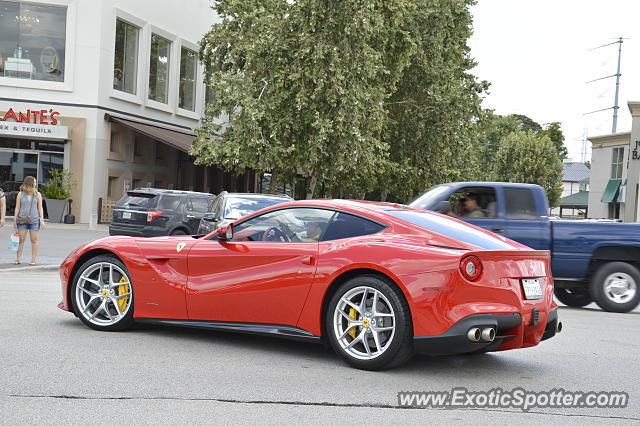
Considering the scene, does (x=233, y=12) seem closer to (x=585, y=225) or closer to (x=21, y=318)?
(x=585, y=225)

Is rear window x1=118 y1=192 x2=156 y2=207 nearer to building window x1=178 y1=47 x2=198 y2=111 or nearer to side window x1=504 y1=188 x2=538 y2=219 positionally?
side window x1=504 y1=188 x2=538 y2=219

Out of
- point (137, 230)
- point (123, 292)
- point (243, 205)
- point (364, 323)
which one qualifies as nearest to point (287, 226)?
point (364, 323)

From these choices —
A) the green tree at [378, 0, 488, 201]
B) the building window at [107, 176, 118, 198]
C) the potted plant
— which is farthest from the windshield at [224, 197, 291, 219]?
the green tree at [378, 0, 488, 201]

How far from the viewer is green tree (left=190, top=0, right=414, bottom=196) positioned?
2825 centimetres

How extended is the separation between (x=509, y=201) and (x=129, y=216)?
→ 34.3 ft

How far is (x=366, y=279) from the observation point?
619 centimetres

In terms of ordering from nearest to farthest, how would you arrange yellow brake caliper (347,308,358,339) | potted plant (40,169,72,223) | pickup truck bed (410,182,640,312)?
yellow brake caliper (347,308,358,339) → pickup truck bed (410,182,640,312) → potted plant (40,169,72,223)

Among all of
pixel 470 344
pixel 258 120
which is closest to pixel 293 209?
pixel 470 344

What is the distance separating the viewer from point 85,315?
25.1 ft

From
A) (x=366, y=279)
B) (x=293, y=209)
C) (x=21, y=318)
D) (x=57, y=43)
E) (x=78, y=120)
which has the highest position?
(x=57, y=43)

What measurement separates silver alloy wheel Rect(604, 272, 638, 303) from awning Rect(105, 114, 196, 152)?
75.8 ft

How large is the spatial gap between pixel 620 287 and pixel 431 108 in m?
26.7

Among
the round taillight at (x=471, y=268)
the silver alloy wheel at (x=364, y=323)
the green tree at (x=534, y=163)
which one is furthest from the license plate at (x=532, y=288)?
the green tree at (x=534, y=163)

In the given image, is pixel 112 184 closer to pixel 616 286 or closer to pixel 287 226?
pixel 616 286
